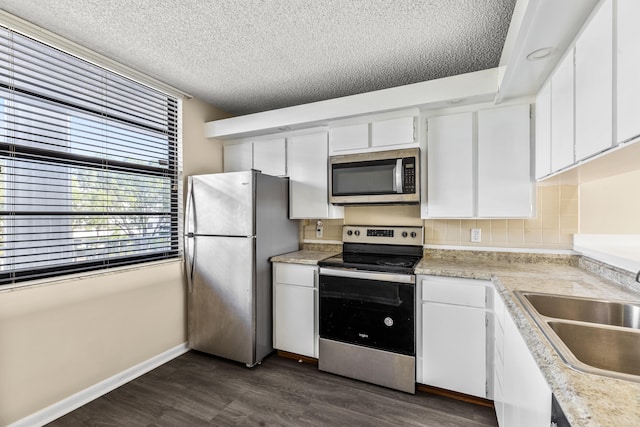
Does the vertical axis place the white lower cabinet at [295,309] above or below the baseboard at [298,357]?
above

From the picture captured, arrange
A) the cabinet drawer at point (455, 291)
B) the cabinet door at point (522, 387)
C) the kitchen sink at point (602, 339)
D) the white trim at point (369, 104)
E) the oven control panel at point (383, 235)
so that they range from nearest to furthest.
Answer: the cabinet door at point (522, 387) → the kitchen sink at point (602, 339) → the cabinet drawer at point (455, 291) → the white trim at point (369, 104) → the oven control panel at point (383, 235)

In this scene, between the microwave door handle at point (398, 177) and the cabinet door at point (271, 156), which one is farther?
the cabinet door at point (271, 156)

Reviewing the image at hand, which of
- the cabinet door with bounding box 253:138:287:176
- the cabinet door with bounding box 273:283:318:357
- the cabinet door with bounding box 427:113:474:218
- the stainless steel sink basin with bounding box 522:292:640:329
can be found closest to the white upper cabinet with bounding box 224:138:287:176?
the cabinet door with bounding box 253:138:287:176

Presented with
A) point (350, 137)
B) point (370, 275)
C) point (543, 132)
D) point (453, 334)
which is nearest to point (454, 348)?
point (453, 334)

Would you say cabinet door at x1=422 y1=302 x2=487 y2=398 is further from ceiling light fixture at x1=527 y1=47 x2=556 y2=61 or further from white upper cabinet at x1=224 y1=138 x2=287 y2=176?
white upper cabinet at x1=224 y1=138 x2=287 y2=176

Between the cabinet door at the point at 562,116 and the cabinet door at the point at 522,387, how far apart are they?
89cm

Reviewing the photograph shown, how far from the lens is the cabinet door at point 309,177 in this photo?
9.25ft

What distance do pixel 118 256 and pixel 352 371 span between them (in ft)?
6.80

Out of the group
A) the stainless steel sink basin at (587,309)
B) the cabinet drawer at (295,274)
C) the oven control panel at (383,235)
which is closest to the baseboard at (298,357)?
the cabinet drawer at (295,274)

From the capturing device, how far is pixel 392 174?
8.00ft

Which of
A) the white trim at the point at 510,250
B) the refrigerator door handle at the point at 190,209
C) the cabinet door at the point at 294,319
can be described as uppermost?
the refrigerator door handle at the point at 190,209

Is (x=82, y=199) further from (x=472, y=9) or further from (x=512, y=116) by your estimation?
(x=512, y=116)

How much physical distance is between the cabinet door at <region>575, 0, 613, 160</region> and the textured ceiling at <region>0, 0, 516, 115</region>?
625 millimetres

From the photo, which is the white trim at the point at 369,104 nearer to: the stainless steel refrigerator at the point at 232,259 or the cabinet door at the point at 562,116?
the cabinet door at the point at 562,116
